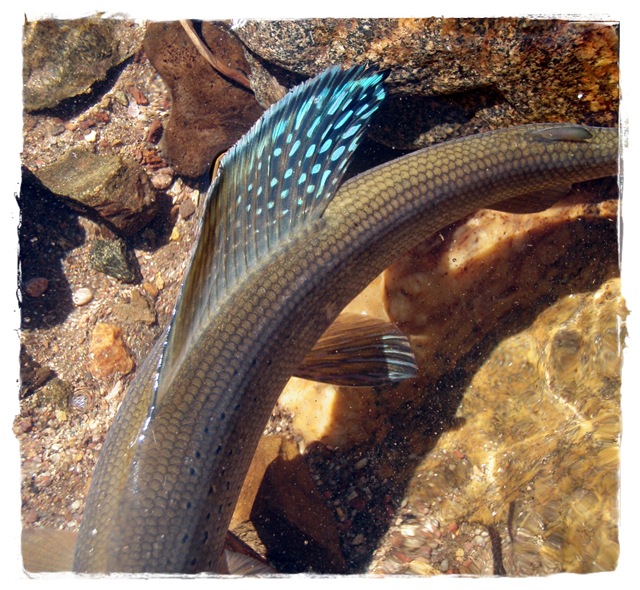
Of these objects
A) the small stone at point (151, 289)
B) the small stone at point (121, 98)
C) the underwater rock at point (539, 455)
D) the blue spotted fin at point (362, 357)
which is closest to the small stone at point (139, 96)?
the small stone at point (121, 98)

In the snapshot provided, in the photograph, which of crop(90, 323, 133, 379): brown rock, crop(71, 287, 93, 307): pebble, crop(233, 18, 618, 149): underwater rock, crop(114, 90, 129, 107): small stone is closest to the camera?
crop(233, 18, 618, 149): underwater rock

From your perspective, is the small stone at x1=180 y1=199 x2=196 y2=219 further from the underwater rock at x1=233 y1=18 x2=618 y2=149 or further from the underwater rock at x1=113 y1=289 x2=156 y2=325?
the underwater rock at x1=233 y1=18 x2=618 y2=149

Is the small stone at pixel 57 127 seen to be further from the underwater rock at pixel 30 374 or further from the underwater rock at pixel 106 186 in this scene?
the underwater rock at pixel 30 374

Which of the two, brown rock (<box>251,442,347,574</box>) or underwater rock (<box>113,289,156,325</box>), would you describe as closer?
brown rock (<box>251,442,347,574</box>)

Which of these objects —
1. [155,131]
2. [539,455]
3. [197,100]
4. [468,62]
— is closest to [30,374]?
[155,131]

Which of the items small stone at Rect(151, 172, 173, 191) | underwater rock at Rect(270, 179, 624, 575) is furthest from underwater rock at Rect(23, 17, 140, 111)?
underwater rock at Rect(270, 179, 624, 575)

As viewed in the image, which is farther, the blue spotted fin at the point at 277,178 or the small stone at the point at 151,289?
the small stone at the point at 151,289

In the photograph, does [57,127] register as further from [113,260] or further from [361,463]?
[361,463]
